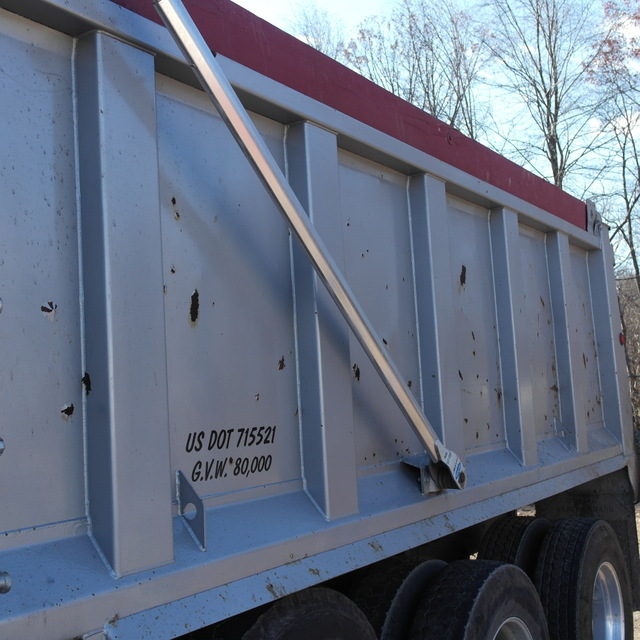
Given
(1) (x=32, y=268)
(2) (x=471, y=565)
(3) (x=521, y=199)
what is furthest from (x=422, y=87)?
(1) (x=32, y=268)

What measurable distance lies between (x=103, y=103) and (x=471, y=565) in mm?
2052

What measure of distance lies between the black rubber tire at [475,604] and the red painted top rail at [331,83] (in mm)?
1588

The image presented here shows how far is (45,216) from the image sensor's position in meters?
1.66

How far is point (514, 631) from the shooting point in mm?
2986

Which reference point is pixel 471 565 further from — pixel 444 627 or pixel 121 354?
pixel 121 354

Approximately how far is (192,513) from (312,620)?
461 mm

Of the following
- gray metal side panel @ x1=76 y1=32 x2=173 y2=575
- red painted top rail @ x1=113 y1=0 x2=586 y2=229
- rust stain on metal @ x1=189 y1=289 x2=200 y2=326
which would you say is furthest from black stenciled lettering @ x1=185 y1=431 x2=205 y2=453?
red painted top rail @ x1=113 y1=0 x2=586 y2=229

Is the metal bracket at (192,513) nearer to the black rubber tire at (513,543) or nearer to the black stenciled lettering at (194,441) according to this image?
the black stenciled lettering at (194,441)

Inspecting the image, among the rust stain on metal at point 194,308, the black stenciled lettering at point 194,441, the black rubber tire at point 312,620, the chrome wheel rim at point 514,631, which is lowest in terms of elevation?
the chrome wheel rim at point 514,631

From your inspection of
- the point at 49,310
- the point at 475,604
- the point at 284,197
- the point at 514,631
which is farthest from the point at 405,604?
the point at 49,310

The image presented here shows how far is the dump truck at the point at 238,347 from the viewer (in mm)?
1619

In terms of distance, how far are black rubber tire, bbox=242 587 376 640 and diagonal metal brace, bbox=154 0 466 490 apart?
24.6 inches

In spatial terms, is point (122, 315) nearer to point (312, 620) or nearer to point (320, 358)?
point (320, 358)

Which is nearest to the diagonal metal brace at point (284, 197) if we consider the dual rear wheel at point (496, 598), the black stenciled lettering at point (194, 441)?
the dual rear wheel at point (496, 598)
